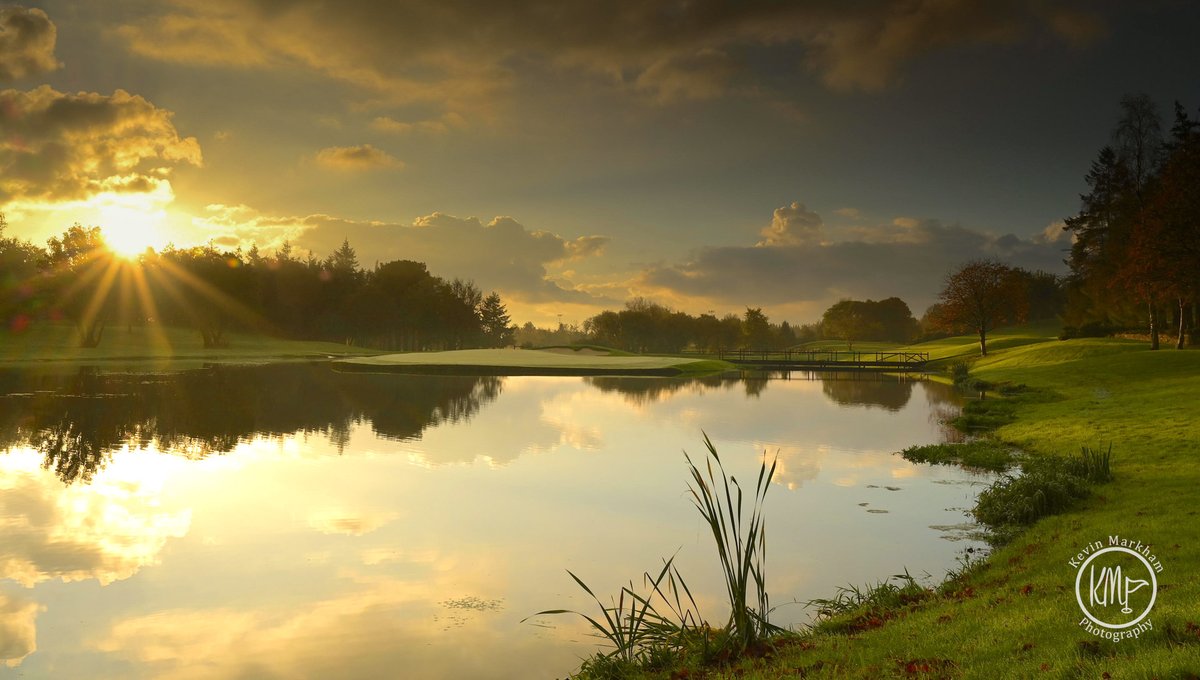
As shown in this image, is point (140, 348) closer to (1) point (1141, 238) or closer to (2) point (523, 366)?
(2) point (523, 366)

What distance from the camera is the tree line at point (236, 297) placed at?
7944 cm

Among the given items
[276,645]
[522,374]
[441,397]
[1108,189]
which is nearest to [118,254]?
[522,374]

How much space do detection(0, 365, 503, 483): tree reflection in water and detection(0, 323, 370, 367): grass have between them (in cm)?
2126

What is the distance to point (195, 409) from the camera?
30.3 metres

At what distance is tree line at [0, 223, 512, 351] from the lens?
79438 mm

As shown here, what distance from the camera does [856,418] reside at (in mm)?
31766

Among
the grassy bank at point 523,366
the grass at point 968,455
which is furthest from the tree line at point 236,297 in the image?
the grass at point 968,455

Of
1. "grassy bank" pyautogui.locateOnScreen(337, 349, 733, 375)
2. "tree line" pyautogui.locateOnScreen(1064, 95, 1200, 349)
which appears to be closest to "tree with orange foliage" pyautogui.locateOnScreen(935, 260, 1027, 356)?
"tree line" pyautogui.locateOnScreen(1064, 95, 1200, 349)

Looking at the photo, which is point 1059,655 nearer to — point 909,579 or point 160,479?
point 909,579

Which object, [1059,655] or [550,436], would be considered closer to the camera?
[1059,655]

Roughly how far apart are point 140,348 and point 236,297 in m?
18.0

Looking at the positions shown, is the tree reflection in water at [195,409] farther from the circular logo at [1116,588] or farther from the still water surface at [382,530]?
the circular logo at [1116,588]

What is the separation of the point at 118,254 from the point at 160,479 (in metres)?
89.4

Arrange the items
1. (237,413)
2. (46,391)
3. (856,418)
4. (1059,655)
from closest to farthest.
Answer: (1059,655), (237,413), (856,418), (46,391)
